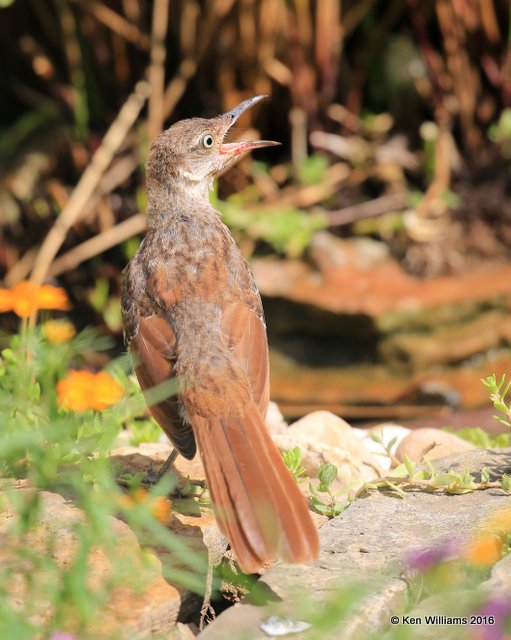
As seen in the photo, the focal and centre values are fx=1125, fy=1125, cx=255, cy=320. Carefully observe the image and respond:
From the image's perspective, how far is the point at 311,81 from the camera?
27.7 ft

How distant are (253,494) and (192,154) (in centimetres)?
210

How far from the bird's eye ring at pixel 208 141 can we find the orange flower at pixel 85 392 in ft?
4.38

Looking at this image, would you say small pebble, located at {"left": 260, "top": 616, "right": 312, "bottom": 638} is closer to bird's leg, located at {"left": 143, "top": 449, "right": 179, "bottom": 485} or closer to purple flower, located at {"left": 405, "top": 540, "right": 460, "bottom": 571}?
purple flower, located at {"left": 405, "top": 540, "right": 460, "bottom": 571}

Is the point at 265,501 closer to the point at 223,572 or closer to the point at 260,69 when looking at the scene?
the point at 223,572

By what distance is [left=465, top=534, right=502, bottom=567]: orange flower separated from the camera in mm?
3096

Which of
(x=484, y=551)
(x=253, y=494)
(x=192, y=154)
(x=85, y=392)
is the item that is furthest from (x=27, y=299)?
(x=484, y=551)

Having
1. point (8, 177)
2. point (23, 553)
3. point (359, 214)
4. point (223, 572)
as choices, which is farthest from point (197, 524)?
point (8, 177)

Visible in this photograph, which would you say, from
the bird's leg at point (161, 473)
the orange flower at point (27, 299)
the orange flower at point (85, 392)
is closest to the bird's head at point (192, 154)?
the orange flower at point (27, 299)

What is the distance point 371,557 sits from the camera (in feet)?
11.0

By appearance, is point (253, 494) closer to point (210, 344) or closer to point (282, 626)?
point (282, 626)

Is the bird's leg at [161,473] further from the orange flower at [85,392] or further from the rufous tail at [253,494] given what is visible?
the rufous tail at [253,494]

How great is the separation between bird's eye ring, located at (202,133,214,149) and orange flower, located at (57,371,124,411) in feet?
4.38

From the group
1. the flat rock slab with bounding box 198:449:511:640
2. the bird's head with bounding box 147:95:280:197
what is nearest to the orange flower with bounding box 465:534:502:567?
the flat rock slab with bounding box 198:449:511:640

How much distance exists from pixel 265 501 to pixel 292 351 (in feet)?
16.3
